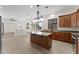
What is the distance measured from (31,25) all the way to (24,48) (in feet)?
2.64

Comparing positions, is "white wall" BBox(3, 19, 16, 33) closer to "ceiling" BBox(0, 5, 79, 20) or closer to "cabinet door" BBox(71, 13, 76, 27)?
"ceiling" BBox(0, 5, 79, 20)

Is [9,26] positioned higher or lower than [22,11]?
lower

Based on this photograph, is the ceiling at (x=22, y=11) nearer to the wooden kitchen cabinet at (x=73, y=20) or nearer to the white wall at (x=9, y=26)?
the white wall at (x=9, y=26)

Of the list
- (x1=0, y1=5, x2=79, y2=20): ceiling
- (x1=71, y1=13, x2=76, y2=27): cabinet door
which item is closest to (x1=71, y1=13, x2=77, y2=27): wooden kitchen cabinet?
(x1=71, y1=13, x2=76, y2=27): cabinet door

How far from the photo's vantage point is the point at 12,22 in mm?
3172

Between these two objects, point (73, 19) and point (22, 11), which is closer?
point (22, 11)

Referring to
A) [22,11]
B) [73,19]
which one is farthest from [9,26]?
[73,19]

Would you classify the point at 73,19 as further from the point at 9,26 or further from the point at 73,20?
the point at 9,26

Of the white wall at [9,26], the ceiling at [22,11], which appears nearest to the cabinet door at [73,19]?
the ceiling at [22,11]

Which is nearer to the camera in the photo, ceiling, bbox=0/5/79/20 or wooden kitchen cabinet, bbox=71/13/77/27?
ceiling, bbox=0/5/79/20

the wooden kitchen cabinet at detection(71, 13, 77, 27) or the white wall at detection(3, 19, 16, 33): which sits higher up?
the wooden kitchen cabinet at detection(71, 13, 77, 27)
